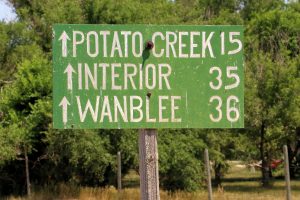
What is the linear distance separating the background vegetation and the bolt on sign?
17.5 metres

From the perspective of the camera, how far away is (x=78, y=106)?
13.3ft

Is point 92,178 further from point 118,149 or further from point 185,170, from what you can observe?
point 185,170

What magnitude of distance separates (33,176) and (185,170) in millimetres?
7002

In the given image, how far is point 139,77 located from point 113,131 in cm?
1865

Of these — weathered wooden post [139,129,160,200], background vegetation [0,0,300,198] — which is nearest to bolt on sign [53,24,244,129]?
weathered wooden post [139,129,160,200]

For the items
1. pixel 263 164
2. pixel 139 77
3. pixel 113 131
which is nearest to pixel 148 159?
pixel 139 77

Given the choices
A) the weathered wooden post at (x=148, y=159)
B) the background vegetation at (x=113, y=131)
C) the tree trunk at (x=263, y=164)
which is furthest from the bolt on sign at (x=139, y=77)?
the tree trunk at (x=263, y=164)

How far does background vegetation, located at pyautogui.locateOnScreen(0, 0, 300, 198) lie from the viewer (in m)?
22.2

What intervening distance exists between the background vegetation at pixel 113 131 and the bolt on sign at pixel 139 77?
57.4 feet

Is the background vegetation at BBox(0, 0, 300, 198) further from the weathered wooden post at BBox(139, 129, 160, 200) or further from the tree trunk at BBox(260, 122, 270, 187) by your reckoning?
the weathered wooden post at BBox(139, 129, 160, 200)

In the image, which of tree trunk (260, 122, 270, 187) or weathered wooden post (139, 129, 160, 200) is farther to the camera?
tree trunk (260, 122, 270, 187)

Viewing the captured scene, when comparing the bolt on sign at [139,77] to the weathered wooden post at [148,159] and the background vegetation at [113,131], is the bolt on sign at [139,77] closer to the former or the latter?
the weathered wooden post at [148,159]

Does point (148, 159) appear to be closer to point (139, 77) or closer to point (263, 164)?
point (139, 77)

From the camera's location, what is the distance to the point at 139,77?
4.08 m
